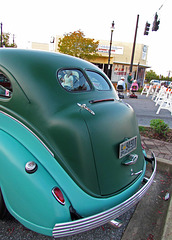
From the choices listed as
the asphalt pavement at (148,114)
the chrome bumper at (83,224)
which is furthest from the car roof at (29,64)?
the asphalt pavement at (148,114)

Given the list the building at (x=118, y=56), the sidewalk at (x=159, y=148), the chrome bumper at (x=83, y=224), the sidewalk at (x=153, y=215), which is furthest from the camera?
the building at (x=118, y=56)

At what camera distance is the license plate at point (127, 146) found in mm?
2180

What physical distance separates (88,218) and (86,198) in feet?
0.59

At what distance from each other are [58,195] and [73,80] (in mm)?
1341

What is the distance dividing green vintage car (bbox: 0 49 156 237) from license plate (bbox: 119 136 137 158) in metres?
0.01

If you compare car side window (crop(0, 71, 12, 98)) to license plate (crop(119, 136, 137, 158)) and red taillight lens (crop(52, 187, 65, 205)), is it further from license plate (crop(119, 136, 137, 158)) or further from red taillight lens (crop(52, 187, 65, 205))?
license plate (crop(119, 136, 137, 158))

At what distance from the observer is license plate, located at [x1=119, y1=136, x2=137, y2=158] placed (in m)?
2.18

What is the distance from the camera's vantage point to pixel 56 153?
6.08 feet

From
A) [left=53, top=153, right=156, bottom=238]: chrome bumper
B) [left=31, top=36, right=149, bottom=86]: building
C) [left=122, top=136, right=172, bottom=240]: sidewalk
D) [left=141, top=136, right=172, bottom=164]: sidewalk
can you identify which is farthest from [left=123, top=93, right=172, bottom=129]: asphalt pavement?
[left=31, top=36, right=149, bottom=86]: building

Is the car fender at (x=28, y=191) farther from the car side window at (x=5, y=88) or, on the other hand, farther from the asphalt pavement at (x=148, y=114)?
the asphalt pavement at (x=148, y=114)

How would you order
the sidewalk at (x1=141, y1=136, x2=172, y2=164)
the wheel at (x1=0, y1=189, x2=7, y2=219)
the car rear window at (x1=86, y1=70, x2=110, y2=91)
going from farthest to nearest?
the sidewalk at (x1=141, y1=136, x2=172, y2=164) → the car rear window at (x1=86, y1=70, x2=110, y2=91) → the wheel at (x1=0, y1=189, x2=7, y2=219)

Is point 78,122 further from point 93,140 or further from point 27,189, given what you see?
point 27,189

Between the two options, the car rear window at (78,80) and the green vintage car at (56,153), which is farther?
the car rear window at (78,80)

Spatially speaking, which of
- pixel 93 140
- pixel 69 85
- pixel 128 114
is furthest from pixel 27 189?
Result: pixel 128 114
